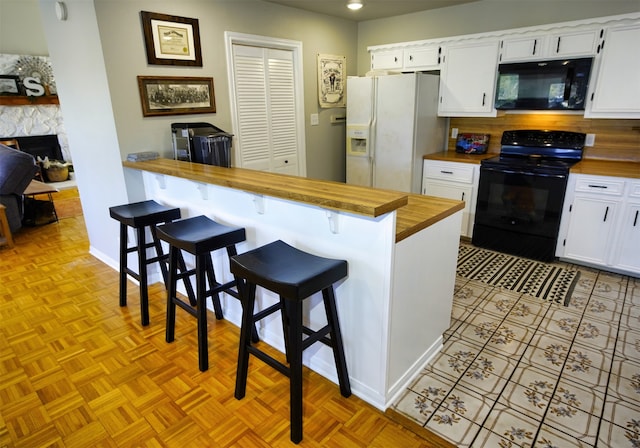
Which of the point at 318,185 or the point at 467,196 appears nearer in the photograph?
the point at 318,185

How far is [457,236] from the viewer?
2.16m

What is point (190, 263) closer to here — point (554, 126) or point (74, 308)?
point (74, 308)

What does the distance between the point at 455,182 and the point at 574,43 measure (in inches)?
58.1

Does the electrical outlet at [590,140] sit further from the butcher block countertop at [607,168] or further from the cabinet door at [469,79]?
the cabinet door at [469,79]

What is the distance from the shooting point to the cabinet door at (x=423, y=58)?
12.8ft

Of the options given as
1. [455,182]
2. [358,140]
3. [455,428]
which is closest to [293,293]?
[455,428]

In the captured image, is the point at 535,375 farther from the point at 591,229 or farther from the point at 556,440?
the point at 591,229

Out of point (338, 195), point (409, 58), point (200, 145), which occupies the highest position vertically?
point (409, 58)

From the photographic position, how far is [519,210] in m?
3.43

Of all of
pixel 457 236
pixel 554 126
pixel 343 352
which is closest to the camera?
pixel 343 352

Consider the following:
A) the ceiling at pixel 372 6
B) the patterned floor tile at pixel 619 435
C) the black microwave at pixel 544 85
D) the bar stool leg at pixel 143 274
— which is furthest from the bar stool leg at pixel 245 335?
the black microwave at pixel 544 85

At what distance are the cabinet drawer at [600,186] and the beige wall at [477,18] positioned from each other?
134 cm

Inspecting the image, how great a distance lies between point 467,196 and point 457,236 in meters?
1.77

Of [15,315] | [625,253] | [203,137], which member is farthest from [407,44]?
[15,315]
